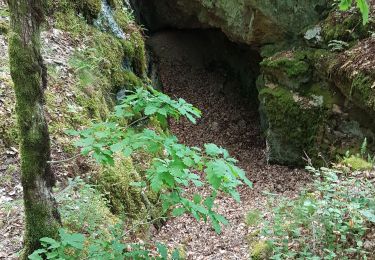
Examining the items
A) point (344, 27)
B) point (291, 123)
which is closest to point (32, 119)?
point (291, 123)

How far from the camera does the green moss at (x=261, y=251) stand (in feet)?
14.4

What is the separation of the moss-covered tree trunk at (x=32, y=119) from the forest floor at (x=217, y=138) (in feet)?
7.63

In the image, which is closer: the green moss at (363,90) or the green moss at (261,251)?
the green moss at (261,251)

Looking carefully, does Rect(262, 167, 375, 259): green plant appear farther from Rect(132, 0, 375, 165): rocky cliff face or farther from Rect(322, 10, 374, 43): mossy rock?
Rect(322, 10, 374, 43): mossy rock

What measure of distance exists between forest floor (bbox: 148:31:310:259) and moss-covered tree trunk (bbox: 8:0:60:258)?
91.6 inches

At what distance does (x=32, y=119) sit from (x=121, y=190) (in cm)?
233

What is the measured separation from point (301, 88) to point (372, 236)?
5.22m

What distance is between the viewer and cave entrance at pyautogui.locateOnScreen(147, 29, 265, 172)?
34.2 ft

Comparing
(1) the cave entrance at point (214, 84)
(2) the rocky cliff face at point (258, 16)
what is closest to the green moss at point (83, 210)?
(1) the cave entrance at point (214, 84)

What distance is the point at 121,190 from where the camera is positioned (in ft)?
16.7

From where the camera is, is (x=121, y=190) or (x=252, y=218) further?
(x=252, y=218)

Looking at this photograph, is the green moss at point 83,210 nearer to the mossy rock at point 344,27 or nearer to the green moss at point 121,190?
the green moss at point 121,190

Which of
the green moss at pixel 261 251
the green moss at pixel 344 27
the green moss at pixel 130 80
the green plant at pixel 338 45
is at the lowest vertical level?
the green moss at pixel 261 251

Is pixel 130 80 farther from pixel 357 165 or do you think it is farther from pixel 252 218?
pixel 357 165
